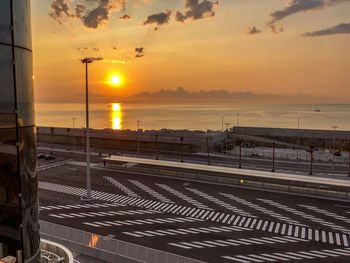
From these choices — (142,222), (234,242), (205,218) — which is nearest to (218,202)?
(205,218)

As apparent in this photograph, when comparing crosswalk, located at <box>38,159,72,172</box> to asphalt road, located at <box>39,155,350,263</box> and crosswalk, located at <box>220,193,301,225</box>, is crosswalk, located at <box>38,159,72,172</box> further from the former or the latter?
crosswalk, located at <box>220,193,301,225</box>

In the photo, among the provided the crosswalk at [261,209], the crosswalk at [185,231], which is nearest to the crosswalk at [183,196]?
the crosswalk at [261,209]

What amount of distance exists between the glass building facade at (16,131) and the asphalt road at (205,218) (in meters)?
18.6

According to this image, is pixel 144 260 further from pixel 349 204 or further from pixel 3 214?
pixel 349 204

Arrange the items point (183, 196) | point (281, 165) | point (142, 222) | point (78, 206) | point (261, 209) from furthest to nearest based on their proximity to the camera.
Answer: point (281, 165) → point (183, 196) → point (78, 206) → point (261, 209) → point (142, 222)

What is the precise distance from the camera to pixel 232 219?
32.2m

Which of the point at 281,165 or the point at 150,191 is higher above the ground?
the point at 150,191

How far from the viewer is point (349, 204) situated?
36.5 m

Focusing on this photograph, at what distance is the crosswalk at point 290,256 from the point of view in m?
23.7

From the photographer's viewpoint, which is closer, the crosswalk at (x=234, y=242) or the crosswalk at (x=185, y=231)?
the crosswalk at (x=234, y=242)

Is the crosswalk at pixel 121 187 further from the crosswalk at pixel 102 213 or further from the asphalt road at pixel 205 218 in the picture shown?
the crosswalk at pixel 102 213

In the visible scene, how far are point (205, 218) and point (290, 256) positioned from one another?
10.0 meters

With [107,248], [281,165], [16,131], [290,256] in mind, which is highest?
[16,131]

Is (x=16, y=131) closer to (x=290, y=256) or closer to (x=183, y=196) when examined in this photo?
(x=290, y=256)
